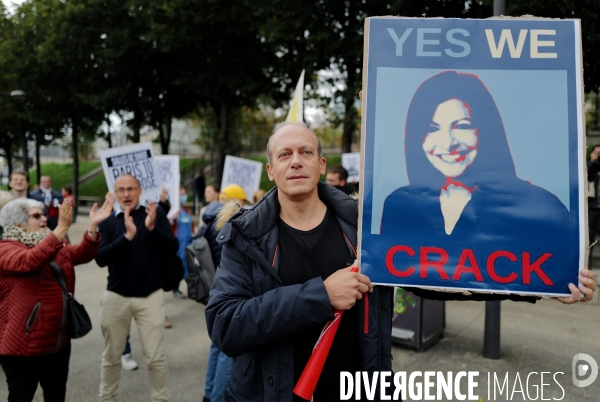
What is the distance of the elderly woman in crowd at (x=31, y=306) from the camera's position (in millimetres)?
3225

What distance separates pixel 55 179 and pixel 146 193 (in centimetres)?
3551

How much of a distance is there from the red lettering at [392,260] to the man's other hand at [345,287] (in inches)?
4.6

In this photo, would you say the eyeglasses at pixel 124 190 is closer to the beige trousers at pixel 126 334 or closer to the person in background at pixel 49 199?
the beige trousers at pixel 126 334

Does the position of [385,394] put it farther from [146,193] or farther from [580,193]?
[146,193]

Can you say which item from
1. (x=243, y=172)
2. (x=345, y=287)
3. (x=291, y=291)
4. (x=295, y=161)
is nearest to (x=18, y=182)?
(x=243, y=172)

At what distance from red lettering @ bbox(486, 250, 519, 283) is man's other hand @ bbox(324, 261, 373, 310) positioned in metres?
0.47

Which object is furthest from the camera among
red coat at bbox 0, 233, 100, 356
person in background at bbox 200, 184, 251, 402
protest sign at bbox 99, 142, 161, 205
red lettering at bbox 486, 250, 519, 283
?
protest sign at bbox 99, 142, 161, 205

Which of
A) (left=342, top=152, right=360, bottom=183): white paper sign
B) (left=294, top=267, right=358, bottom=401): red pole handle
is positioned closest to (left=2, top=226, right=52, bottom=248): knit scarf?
(left=294, top=267, right=358, bottom=401): red pole handle

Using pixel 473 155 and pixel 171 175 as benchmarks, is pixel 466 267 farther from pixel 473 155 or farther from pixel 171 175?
pixel 171 175

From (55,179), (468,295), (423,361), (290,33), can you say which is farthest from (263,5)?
(55,179)

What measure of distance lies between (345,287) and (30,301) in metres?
2.44

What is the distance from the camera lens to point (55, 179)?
37.0 m

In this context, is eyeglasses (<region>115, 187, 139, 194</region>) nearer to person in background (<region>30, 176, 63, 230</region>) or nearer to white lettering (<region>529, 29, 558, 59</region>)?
white lettering (<region>529, 29, 558, 59</region>)

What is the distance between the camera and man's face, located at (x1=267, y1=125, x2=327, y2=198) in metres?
1.98
